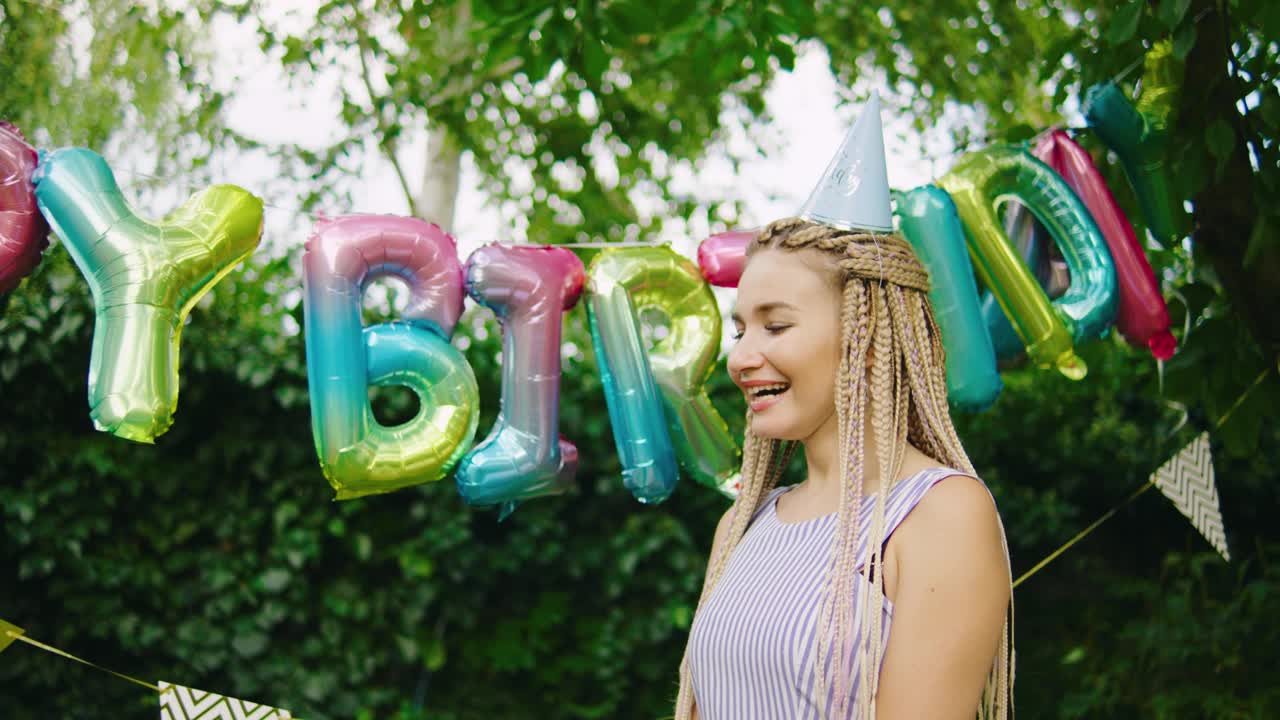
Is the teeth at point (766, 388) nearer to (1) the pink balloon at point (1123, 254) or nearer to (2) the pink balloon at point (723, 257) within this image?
(2) the pink balloon at point (723, 257)

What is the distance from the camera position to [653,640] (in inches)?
156

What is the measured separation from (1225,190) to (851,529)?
5.06 ft

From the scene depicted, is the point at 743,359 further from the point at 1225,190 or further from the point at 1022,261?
the point at 1225,190

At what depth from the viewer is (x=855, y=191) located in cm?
156

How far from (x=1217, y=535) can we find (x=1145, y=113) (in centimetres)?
97

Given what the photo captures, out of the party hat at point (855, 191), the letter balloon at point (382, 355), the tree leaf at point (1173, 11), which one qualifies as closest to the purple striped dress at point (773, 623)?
the party hat at point (855, 191)

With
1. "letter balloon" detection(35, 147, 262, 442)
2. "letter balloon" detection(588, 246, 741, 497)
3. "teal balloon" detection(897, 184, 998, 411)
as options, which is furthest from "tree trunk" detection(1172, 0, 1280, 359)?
"letter balloon" detection(35, 147, 262, 442)

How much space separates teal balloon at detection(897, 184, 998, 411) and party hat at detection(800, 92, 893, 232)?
1.56 ft

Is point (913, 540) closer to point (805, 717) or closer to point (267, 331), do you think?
point (805, 717)

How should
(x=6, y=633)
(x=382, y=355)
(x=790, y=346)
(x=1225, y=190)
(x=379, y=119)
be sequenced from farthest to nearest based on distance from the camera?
(x=379, y=119) < (x=1225, y=190) < (x=382, y=355) < (x=6, y=633) < (x=790, y=346)

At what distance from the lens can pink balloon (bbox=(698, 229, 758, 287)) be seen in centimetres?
207

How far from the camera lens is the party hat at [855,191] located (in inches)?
60.4

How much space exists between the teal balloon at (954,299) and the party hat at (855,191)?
48 centimetres

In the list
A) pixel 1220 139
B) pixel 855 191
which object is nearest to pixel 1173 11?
pixel 1220 139
